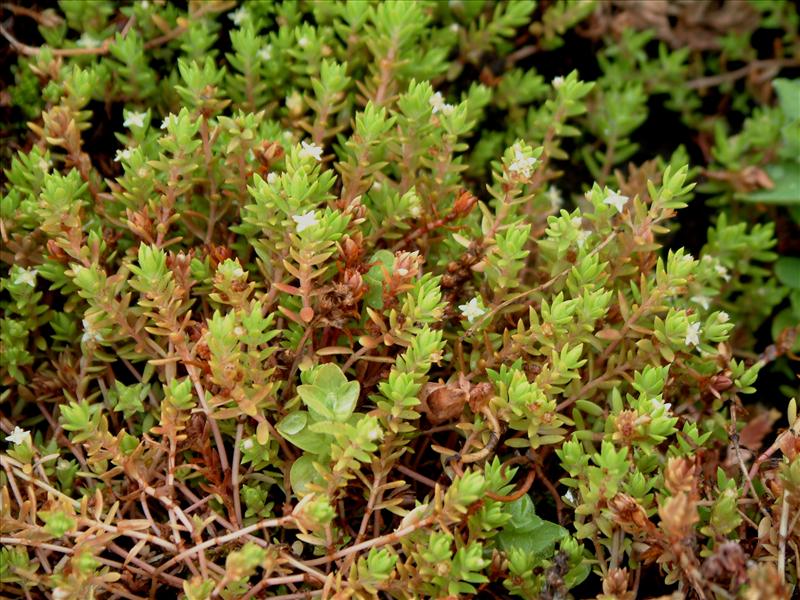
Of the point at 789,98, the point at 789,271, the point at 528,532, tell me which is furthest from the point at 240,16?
the point at 789,271

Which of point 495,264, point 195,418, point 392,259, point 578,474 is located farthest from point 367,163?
point 578,474

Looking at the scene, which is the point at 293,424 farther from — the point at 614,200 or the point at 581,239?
the point at 614,200

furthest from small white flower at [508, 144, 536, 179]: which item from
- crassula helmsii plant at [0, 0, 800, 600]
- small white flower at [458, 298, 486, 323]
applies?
small white flower at [458, 298, 486, 323]

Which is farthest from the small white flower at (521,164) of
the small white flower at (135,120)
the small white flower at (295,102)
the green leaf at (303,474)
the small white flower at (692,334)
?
the small white flower at (135,120)

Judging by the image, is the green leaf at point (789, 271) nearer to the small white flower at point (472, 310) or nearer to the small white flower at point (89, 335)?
the small white flower at point (472, 310)

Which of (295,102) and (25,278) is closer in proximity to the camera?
(25,278)

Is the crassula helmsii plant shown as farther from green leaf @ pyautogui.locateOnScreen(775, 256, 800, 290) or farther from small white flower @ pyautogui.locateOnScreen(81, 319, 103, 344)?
green leaf @ pyautogui.locateOnScreen(775, 256, 800, 290)
